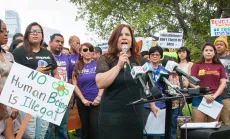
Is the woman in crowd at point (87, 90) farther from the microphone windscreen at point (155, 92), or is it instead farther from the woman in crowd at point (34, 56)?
the microphone windscreen at point (155, 92)

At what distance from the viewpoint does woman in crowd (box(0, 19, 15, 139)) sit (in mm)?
3437

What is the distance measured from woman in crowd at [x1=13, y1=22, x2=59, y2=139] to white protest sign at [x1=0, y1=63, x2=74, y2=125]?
0.89 meters

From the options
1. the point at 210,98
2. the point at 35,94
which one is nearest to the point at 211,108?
the point at 210,98

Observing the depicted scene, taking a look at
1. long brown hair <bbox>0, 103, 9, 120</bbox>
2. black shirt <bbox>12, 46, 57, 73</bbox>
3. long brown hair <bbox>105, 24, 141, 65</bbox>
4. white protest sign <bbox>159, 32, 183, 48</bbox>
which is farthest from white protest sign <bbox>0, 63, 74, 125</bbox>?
white protest sign <bbox>159, 32, 183, 48</bbox>

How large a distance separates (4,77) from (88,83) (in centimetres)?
207

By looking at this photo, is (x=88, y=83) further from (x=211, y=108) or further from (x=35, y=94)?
(x=35, y=94)

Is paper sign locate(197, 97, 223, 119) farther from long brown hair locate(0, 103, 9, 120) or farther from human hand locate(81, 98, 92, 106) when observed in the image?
long brown hair locate(0, 103, 9, 120)

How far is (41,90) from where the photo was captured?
12.2ft

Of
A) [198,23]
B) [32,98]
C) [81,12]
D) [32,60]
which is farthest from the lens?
[81,12]

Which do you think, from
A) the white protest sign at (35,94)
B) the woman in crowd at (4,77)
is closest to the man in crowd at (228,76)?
the white protest sign at (35,94)

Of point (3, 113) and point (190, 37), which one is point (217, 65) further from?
point (190, 37)

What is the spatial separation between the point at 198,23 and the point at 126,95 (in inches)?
617

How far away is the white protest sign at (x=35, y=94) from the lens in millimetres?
3582

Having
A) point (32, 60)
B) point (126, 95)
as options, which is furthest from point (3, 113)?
point (32, 60)
